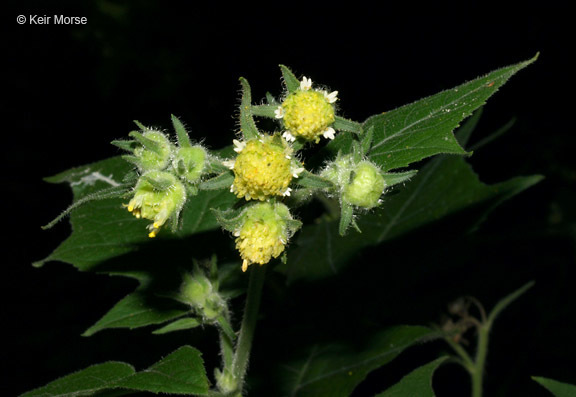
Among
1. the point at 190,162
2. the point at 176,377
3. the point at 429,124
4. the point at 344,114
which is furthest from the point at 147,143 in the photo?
the point at 344,114

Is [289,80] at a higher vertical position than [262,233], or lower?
higher

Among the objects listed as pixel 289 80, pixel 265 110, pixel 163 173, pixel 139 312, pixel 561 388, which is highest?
pixel 289 80

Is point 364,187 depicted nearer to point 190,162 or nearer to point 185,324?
point 190,162

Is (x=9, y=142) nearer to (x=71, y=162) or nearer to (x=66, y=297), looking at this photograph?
(x=71, y=162)

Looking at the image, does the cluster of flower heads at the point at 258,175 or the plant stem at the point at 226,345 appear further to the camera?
the plant stem at the point at 226,345

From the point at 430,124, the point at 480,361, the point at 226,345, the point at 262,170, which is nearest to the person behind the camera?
the point at 262,170

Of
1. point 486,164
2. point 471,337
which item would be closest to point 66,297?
point 471,337

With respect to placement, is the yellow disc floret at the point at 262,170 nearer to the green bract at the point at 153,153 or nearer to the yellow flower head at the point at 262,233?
the yellow flower head at the point at 262,233

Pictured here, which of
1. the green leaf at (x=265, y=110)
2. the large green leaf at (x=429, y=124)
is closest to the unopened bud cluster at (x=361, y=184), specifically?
the large green leaf at (x=429, y=124)
